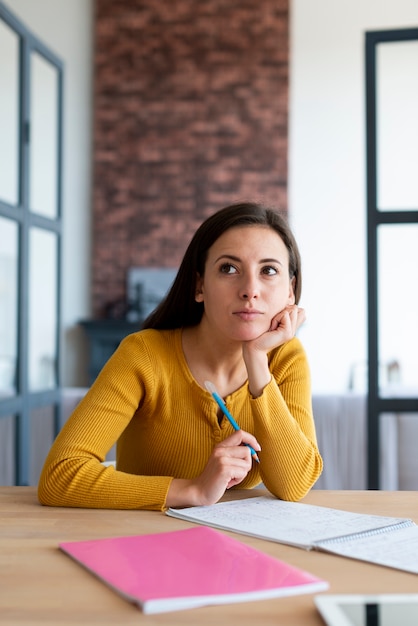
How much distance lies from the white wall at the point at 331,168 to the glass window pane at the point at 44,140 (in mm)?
3574

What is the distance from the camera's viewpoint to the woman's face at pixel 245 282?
1561 millimetres

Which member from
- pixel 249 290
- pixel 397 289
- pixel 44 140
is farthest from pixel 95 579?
pixel 44 140

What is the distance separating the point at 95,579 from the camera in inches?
34.5

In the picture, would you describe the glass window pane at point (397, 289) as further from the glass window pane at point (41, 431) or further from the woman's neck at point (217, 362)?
the glass window pane at point (41, 431)

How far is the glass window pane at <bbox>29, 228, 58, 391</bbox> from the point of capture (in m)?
3.53

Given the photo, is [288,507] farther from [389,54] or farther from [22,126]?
[22,126]

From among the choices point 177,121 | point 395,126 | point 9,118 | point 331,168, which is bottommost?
point 395,126

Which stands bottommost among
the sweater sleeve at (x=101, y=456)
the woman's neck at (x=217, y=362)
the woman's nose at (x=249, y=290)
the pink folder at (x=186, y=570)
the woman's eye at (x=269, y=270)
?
the pink folder at (x=186, y=570)

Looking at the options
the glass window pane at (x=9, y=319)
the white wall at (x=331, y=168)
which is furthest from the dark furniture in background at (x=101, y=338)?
the glass window pane at (x=9, y=319)

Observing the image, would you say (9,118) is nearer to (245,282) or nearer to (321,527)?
(245,282)

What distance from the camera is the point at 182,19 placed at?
7059 mm

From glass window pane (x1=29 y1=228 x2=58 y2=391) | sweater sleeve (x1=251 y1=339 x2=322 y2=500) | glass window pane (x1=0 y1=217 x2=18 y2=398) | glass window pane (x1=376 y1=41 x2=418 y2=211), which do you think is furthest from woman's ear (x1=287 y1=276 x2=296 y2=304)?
glass window pane (x1=29 y1=228 x2=58 y2=391)

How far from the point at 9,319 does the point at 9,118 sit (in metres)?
0.80

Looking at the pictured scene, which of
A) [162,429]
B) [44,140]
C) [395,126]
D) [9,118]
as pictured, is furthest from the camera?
[44,140]
